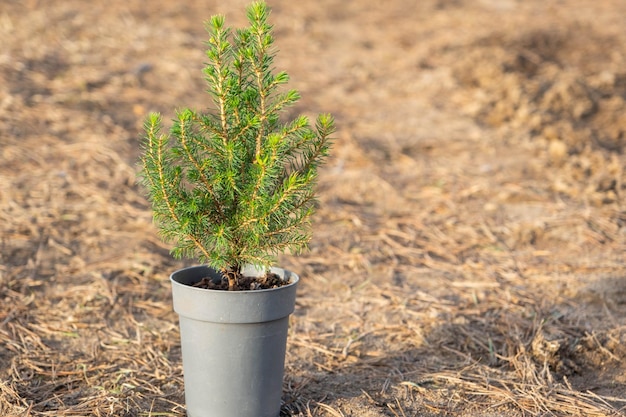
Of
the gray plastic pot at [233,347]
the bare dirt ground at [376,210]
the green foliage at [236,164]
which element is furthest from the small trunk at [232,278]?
the bare dirt ground at [376,210]

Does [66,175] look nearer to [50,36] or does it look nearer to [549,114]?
[50,36]

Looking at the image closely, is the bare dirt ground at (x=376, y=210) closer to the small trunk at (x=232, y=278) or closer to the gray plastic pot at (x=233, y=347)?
the gray plastic pot at (x=233, y=347)

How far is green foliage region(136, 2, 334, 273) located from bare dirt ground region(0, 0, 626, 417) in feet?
2.86

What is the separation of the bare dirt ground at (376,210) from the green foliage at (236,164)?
2.86ft

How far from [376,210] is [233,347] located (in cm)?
302

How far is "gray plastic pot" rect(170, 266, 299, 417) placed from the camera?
279 cm

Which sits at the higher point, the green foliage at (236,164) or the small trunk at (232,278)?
the green foliage at (236,164)

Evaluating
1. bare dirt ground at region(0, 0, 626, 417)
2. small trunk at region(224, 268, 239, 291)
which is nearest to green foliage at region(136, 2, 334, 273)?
small trunk at region(224, 268, 239, 291)

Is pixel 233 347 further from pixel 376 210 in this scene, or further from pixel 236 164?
pixel 376 210

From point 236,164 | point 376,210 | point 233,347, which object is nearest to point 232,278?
point 233,347

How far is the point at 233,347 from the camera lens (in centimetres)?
285

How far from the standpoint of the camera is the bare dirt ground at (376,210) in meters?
3.51

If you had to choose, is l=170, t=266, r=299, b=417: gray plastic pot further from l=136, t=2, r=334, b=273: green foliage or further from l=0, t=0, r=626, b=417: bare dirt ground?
l=0, t=0, r=626, b=417: bare dirt ground

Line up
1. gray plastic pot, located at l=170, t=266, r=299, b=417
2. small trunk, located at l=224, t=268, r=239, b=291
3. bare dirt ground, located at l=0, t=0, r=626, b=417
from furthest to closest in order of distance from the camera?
1. bare dirt ground, located at l=0, t=0, r=626, b=417
2. small trunk, located at l=224, t=268, r=239, b=291
3. gray plastic pot, located at l=170, t=266, r=299, b=417
